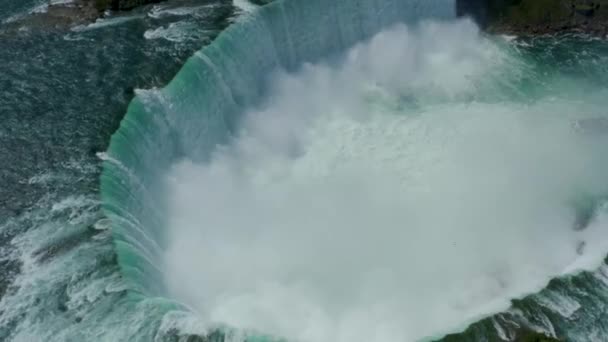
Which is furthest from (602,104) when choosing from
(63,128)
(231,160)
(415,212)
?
(63,128)

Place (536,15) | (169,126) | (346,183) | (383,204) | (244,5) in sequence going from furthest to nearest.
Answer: (536,15) < (244,5) < (346,183) < (383,204) < (169,126)

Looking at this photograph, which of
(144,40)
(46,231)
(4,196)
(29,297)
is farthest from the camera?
(144,40)

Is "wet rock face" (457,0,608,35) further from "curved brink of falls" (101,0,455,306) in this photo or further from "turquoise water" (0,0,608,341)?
"curved brink of falls" (101,0,455,306)

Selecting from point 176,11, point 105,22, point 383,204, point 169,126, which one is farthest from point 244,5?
point 383,204

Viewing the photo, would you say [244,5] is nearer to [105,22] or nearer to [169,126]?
[105,22]

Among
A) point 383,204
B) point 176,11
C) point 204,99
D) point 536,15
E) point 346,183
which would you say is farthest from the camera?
point 536,15

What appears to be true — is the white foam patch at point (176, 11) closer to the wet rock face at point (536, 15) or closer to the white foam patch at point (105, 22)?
the white foam patch at point (105, 22)

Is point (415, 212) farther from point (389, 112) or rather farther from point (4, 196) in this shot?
point (4, 196)

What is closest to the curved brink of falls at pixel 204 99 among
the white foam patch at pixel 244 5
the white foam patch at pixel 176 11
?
the white foam patch at pixel 244 5
